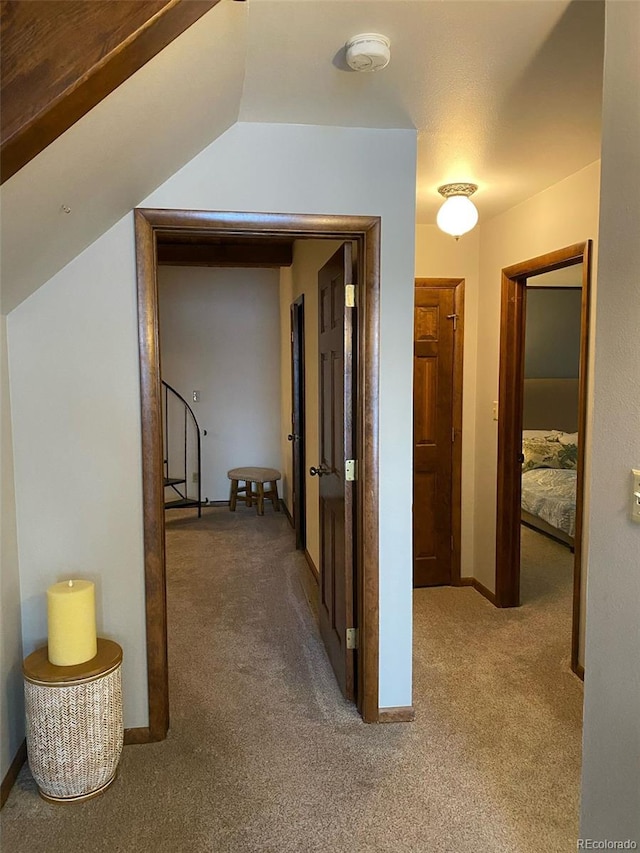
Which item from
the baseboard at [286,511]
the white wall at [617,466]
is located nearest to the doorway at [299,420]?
the baseboard at [286,511]

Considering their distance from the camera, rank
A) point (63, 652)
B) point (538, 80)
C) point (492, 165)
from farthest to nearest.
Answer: point (492, 165), point (63, 652), point (538, 80)

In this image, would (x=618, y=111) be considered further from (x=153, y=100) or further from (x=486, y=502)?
(x=486, y=502)

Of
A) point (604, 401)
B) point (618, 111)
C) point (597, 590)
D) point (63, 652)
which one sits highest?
point (618, 111)

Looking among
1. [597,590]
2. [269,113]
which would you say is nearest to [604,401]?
[597,590]

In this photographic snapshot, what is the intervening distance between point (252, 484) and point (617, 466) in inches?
209

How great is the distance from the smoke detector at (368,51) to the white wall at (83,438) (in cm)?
97

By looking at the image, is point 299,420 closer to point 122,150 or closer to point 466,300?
point 466,300

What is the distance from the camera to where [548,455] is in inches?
222

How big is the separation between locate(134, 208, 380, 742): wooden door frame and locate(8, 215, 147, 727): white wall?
4 centimetres

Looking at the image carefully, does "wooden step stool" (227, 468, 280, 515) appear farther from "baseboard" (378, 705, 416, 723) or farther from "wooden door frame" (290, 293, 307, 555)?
"baseboard" (378, 705, 416, 723)

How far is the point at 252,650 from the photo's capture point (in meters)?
3.20

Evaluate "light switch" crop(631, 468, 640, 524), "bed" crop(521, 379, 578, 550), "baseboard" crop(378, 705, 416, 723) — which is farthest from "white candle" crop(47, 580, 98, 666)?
"bed" crop(521, 379, 578, 550)

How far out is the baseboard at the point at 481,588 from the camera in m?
3.82

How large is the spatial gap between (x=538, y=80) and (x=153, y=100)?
121cm
